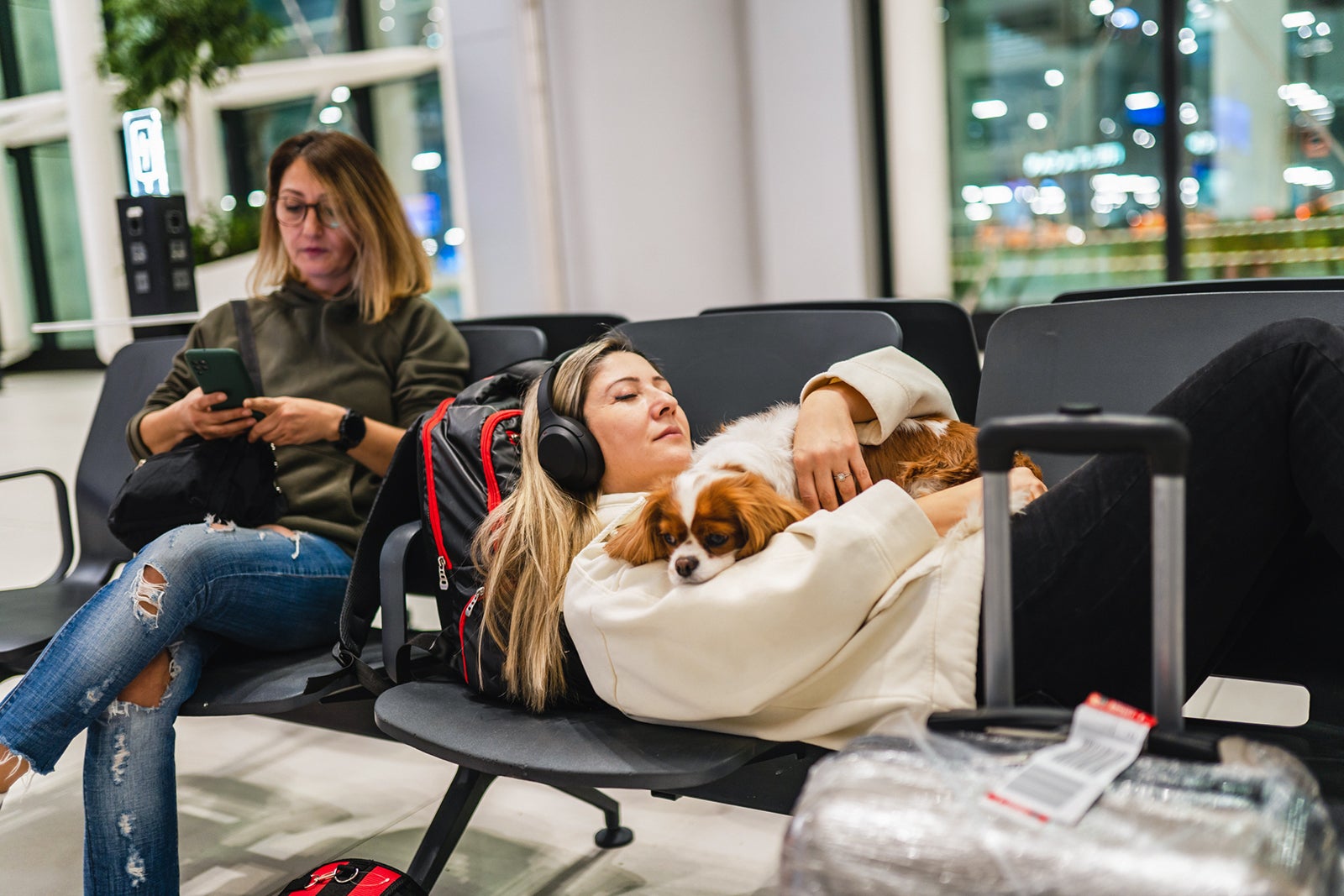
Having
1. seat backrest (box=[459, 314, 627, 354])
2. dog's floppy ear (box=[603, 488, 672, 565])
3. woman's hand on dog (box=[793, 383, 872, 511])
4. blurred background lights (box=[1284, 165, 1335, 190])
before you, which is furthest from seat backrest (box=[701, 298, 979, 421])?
blurred background lights (box=[1284, 165, 1335, 190])

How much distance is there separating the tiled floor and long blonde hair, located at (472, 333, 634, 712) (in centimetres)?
78

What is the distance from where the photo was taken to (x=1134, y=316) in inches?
68.9

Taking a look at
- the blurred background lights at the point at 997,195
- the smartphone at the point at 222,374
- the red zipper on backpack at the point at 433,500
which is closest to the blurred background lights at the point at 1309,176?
the blurred background lights at the point at 997,195

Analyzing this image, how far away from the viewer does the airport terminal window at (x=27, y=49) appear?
157 inches

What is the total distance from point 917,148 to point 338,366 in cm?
395

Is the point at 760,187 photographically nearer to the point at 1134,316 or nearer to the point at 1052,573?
the point at 1134,316

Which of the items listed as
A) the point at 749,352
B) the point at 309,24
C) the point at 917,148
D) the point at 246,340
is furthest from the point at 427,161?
the point at 749,352

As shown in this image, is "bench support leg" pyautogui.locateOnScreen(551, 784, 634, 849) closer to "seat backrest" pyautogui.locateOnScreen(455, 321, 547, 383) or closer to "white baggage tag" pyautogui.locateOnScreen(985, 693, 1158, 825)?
"seat backrest" pyautogui.locateOnScreen(455, 321, 547, 383)

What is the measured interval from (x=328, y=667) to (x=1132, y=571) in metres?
1.27

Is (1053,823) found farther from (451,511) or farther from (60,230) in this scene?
(60,230)

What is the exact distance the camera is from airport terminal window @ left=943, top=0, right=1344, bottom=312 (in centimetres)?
488

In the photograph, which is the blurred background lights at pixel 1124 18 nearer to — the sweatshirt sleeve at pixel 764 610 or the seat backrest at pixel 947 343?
the seat backrest at pixel 947 343

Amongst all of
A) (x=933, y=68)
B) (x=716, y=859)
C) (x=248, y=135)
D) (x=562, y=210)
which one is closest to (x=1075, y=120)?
(x=933, y=68)

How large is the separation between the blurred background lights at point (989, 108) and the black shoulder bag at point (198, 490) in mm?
4479
